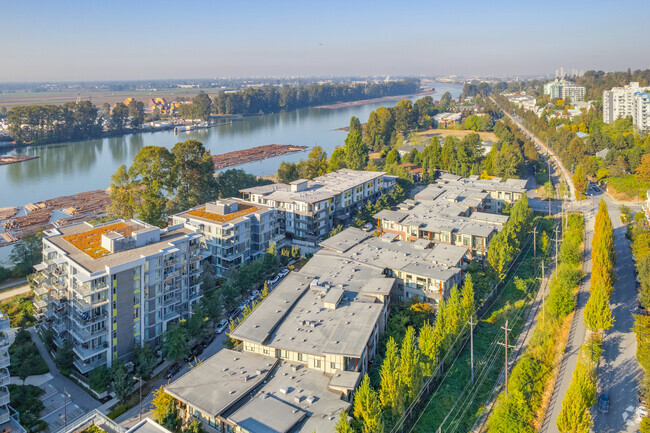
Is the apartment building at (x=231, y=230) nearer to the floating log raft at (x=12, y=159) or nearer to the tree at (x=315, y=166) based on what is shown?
the tree at (x=315, y=166)

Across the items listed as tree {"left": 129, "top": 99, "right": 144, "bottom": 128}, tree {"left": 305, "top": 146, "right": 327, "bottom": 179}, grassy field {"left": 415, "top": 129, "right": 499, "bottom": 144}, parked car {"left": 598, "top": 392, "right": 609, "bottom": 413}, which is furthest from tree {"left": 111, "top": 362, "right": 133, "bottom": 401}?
tree {"left": 129, "top": 99, "right": 144, "bottom": 128}

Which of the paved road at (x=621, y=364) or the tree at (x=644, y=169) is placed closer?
the paved road at (x=621, y=364)

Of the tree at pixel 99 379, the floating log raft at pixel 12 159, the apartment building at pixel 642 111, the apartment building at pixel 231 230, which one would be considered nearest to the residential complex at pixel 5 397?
the tree at pixel 99 379

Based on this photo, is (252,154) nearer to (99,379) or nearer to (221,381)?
(99,379)

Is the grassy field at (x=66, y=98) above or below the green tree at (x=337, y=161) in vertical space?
above

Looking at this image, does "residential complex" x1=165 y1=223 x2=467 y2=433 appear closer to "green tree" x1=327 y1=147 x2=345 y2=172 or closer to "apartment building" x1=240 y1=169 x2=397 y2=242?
"apartment building" x1=240 y1=169 x2=397 y2=242

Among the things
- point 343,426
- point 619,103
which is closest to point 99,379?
point 343,426

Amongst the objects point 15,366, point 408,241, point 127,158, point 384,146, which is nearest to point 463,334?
point 408,241
